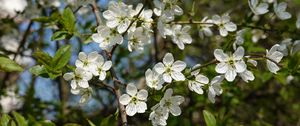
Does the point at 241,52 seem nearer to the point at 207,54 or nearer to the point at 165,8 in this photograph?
the point at 165,8

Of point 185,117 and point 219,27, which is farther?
point 185,117

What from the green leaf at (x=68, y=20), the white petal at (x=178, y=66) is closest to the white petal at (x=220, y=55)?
the white petal at (x=178, y=66)

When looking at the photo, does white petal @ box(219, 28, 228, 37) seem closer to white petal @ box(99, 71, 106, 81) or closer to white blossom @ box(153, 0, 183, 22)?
white blossom @ box(153, 0, 183, 22)

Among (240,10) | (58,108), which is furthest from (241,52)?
(240,10)

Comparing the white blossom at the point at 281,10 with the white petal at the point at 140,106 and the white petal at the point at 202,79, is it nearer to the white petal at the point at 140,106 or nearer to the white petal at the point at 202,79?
the white petal at the point at 202,79

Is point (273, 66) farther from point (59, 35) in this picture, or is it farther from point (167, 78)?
point (59, 35)
